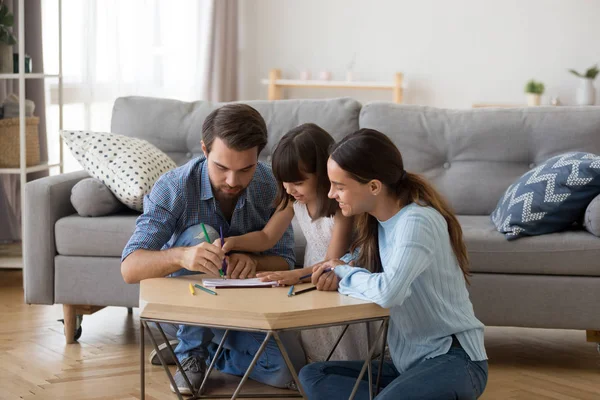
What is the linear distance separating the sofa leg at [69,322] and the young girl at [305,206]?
36.9 inches

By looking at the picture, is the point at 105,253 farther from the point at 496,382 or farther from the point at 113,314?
the point at 496,382

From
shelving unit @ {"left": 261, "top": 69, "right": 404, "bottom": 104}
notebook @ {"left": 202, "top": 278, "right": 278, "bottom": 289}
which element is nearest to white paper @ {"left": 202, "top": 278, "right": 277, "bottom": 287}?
notebook @ {"left": 202, "top": 278, "right": 278, "bottom": 289}

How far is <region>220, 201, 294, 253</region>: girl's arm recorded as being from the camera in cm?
223

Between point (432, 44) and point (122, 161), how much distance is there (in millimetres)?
3963

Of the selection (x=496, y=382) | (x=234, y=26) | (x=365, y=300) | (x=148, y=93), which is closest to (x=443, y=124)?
(x=496, y=382)

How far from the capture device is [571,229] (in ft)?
8.84

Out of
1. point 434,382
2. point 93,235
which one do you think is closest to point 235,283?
point 434,382

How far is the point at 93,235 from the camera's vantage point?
9.30 feet

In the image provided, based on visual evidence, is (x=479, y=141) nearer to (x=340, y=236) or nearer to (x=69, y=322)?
(x=340, y=236)

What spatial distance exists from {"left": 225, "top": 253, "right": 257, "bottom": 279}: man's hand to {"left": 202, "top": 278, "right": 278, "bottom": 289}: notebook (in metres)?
0.08

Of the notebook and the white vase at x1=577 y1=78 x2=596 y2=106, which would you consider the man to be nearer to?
the notebook

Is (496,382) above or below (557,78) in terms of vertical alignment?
below

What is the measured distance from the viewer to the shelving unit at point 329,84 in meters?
6.19

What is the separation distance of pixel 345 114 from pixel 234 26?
3.21 m
